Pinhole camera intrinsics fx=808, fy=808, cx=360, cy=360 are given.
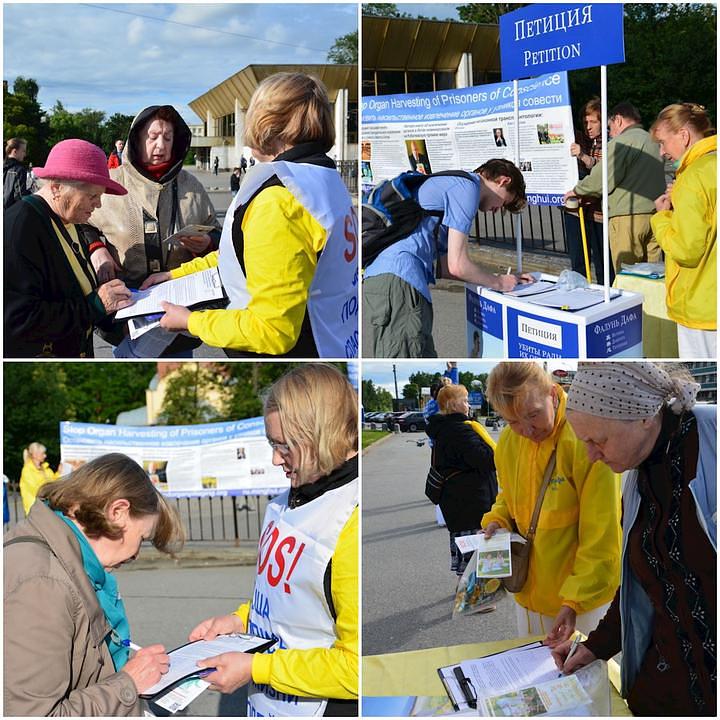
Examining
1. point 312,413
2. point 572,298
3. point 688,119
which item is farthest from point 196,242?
point 688,119

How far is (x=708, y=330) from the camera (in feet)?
10.9

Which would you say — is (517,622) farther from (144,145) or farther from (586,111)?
(586,111)

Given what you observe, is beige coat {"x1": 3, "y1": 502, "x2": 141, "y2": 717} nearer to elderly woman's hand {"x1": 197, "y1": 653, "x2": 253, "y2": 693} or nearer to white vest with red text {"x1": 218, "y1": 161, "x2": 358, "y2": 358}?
elderly woman's hand {"x1": 197, "y1": 653, "x2": 253, "y2": 693}

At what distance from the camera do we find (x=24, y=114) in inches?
113

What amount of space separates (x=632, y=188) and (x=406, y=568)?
8.94 feet

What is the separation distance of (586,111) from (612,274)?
94cm

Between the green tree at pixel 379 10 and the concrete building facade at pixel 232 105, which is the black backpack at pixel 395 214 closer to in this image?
the concrete building facade at pixel 232 105

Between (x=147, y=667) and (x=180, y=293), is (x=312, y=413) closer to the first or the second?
(x=180, y=293)

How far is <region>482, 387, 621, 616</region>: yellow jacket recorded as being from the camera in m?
2.72

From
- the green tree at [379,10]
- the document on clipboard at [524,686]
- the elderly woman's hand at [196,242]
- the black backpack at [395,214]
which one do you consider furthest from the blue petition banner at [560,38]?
the document on clipboard at [524,686]

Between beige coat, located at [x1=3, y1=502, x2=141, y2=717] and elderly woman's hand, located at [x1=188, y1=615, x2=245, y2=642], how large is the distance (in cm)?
45

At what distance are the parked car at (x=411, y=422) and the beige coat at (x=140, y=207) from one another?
97 cm

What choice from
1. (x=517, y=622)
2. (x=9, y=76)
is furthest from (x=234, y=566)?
(x=9, y=76)

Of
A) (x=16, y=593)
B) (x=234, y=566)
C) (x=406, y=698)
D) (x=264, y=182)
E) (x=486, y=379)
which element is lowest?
(x=234, y=566)
